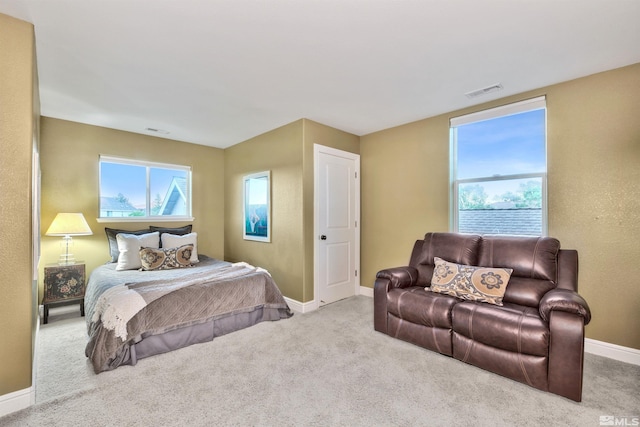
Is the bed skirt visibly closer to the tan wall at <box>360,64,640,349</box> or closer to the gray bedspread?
the gray bedspread

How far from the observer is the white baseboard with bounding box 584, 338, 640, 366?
2.32 metres

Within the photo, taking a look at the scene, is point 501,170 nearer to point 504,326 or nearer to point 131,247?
point 504,326

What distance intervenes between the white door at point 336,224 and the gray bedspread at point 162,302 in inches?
31.5

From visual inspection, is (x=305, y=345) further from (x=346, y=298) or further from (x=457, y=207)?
(x=457, y=207)

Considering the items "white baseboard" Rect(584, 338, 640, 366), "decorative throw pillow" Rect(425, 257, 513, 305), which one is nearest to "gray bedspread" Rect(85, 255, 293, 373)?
"decorative throw pillow" Rect(425, 257, 513, 305)

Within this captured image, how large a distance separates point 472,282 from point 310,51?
2403 millimetres

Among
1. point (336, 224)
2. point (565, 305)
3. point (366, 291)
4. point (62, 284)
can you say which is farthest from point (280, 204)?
point (565, 305)

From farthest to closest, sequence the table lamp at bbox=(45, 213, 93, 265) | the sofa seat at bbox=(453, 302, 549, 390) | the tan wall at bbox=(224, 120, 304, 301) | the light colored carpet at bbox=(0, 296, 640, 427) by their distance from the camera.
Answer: the tan wall at bbox=(224, 120, 304, 301) < the table lamp at bbox=(45, 213, 93, 265) < the sofa seat at bbox=(453, 302, 549, 390) < the light colored carpet at bbox=(0, 296, 640, 427)

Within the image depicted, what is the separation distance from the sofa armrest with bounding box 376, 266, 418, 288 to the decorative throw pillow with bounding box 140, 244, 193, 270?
97.4 inches

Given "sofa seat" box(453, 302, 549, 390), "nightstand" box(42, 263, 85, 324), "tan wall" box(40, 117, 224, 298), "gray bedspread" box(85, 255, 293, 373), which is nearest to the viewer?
"sofa seat" box(453, 302, 549, 390)

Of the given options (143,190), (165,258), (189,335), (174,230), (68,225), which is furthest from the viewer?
(143,190)

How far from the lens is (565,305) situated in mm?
1884

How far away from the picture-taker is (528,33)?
6.45ft

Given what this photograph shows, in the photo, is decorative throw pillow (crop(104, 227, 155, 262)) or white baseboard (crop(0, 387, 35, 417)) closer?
white baseboard (crop(0, 387, 35, 417))
